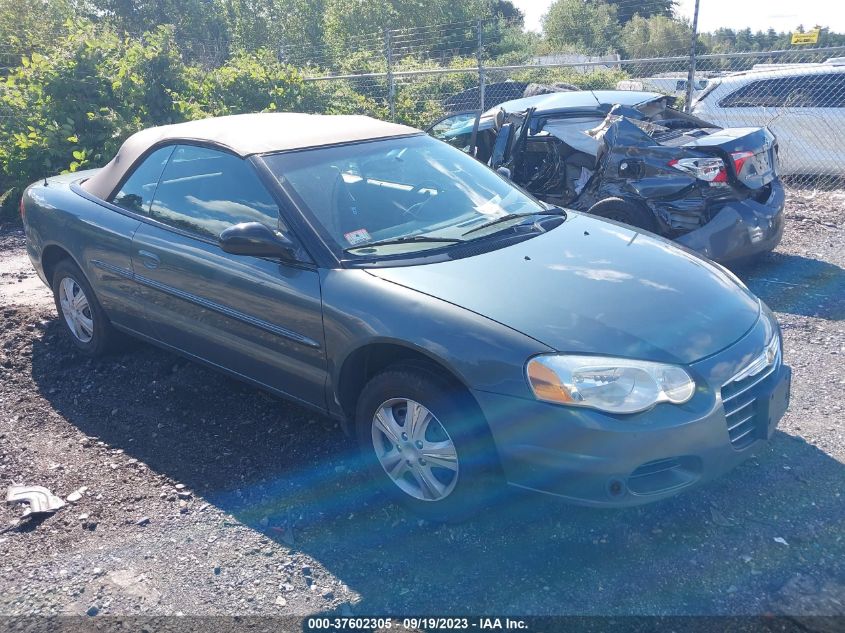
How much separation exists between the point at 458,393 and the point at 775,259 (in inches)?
204

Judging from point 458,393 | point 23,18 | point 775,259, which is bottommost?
point 775,259

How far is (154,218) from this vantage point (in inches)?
174

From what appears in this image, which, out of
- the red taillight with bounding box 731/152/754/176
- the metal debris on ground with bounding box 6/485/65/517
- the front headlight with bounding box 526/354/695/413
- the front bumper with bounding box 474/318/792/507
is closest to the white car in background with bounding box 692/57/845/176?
the red taillight with bounding box 731/152/754/176

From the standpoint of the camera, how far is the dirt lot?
2930 mm

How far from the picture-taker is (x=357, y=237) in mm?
3709

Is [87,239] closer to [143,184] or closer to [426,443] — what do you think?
[143,184]

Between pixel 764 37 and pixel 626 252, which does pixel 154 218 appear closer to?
pixel 626 252

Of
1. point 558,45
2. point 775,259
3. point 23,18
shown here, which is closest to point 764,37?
point 558,45

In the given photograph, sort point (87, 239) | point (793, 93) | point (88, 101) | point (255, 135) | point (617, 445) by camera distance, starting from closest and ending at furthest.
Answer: point (617, 445), point (255, 135), point (87, 239), point (793, 93), point (88, 101)

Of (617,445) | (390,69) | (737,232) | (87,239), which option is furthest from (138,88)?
(617,445)

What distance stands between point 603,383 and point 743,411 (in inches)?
27.2

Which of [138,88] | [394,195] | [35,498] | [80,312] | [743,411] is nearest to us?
[743,411]

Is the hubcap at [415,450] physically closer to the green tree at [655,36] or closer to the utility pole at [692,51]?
the utility pole at [692,51]

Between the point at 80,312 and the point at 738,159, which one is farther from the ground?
the point at 738,159
